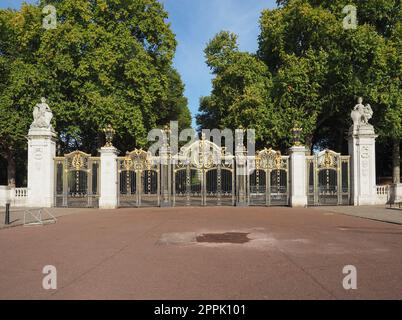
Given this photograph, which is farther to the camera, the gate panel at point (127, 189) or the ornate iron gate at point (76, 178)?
the gate panel at point (127, 189)

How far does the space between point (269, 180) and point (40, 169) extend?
12.9m

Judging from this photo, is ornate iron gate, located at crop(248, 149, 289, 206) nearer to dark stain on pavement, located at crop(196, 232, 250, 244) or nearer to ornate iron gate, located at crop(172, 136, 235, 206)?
ornate iron gate, located at crop(172, 136, 235, 206)

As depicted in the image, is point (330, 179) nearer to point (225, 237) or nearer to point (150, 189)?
point (150, 189)

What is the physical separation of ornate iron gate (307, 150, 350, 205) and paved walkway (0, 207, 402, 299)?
459 inches

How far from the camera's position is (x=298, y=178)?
87.2 feet

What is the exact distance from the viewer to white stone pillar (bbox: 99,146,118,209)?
26453mm

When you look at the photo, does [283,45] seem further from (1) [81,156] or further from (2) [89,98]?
(1) [81,156]

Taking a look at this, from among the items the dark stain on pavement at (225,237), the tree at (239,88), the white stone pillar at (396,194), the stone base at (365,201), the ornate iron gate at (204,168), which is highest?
the tree at (239,88)

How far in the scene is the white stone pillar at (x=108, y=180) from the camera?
2645cm

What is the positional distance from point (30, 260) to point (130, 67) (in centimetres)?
2520

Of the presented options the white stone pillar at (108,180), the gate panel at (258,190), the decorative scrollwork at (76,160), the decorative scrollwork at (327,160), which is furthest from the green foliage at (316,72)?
the decorative scrollwork at (76,160)

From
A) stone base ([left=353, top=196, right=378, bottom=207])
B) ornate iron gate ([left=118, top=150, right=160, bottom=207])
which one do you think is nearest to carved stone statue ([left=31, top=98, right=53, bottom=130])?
ornate iron gate ([left=118, top=150, right=160, bottom=207])

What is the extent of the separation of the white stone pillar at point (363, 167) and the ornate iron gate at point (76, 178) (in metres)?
14.5

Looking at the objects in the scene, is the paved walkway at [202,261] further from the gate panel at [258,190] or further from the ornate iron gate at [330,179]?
the gate panel at [258,190]
